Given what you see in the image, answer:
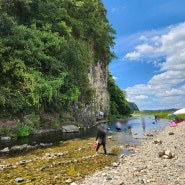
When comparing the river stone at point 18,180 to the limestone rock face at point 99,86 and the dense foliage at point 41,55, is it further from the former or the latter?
the limestone rock face at point 99,86

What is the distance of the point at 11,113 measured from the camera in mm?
34344

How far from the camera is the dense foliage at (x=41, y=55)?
33.6 meters

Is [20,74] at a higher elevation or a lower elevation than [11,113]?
higher

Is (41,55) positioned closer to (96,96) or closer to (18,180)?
(18,180)

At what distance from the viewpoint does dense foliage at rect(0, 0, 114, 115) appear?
33.6 meters

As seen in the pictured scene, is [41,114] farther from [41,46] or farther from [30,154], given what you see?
[30,154]

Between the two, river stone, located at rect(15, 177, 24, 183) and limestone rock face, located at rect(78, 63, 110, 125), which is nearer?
river stone, located at rect(15, 177, 24, 183)

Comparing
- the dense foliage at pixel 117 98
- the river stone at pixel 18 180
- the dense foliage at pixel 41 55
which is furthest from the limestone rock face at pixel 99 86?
the river stone at pixel 18 180

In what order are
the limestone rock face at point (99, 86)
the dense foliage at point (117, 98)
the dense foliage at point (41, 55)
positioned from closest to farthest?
the dense foliage at point (41, 55), the limestone rock face at point (99, 86), the dense foliage at point (117, 98)

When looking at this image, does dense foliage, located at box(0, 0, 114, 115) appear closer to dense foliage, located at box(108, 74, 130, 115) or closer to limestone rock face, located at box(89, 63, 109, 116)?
limestone rock face, located at box(89, 63, 109, 116)

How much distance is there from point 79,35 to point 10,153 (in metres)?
37.5

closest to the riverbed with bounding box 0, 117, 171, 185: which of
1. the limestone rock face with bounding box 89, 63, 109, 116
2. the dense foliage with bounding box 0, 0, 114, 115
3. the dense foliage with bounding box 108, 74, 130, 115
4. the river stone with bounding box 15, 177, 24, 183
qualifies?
the river stone with bounding box 15, 177, 24, 183

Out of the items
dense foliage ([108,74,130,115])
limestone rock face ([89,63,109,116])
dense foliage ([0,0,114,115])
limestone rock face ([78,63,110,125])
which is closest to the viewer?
dense foliage ([0,0,114,115])

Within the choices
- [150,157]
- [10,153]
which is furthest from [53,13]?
[150,157]
